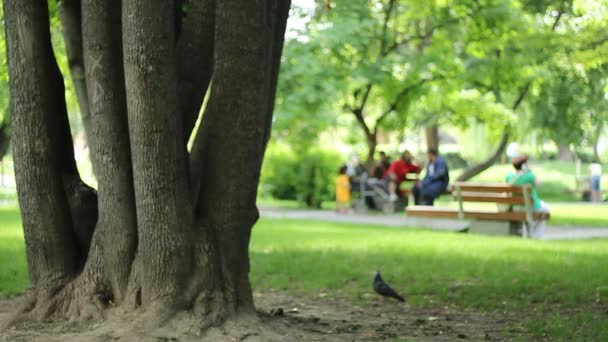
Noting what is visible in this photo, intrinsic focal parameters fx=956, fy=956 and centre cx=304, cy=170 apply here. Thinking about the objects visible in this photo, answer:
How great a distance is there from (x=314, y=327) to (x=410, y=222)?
466 inches

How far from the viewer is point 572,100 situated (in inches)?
1244

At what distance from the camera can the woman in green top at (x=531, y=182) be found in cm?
1647

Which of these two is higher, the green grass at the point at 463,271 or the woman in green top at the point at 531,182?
the woman in green top at the point at 531,182

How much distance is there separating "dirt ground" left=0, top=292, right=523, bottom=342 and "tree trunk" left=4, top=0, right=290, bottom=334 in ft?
0.60

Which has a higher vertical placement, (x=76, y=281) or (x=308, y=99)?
(x=308, y=99)

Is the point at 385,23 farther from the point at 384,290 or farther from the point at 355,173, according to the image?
the point at 384,290

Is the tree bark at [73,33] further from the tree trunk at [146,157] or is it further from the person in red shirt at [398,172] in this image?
the person in red shirt at [398,172]

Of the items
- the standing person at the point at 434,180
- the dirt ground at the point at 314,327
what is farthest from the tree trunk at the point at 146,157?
the standing person at the point at 434,180

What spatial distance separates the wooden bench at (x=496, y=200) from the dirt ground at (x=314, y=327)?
689 cm

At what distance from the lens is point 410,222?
19.7m

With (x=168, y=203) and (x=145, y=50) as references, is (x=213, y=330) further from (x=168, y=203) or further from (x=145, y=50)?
(x=145, y=50)

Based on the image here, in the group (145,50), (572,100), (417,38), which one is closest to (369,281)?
(145,50)

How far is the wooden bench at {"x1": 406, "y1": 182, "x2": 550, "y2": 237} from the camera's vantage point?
16.3 meters

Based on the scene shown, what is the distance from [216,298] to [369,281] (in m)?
4.24
